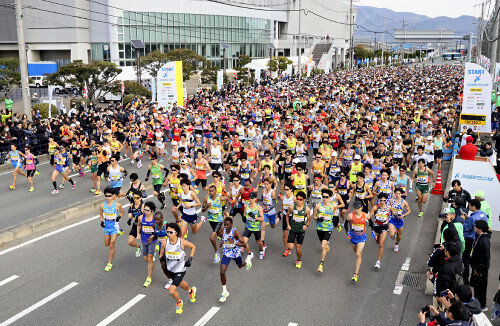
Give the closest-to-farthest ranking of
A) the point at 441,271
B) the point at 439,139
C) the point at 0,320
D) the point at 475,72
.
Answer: the point at 441,271 → the point at 0,320 → the point at 439,139 → the point at 475,72

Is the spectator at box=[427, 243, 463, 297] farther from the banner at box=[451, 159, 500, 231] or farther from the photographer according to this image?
the banner at box=[451, 159, 500, 231]

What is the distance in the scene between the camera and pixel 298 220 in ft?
30.3

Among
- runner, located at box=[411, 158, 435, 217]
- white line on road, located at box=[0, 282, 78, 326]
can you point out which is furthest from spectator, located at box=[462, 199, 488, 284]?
white line on road, located at box=[0, 282, 78, 326]

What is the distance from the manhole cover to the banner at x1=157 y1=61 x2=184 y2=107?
20643 millimetres

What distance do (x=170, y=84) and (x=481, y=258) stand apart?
73.1 feet

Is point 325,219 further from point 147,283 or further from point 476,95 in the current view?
point 476,95

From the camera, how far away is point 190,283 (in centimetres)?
880

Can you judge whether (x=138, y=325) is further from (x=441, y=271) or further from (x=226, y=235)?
(x=441, y=271)

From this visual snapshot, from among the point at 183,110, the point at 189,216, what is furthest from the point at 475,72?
the point at 189,216

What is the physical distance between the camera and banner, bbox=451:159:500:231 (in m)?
11.6

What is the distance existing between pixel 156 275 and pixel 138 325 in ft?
6.00

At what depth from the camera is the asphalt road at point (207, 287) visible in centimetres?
761

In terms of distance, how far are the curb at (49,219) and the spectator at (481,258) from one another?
9.55 metres

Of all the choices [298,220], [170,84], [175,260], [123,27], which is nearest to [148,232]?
[175,260]
